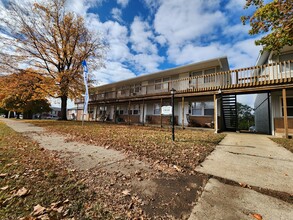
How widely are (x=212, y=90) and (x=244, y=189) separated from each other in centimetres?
960

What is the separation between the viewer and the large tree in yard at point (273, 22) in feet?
17.0

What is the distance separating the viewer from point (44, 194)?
2.16m

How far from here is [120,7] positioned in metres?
10.7

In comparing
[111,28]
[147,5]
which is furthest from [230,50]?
[111,28]

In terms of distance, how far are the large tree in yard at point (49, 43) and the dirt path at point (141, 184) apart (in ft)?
47.2

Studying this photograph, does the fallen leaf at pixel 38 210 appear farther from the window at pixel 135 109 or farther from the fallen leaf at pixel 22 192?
the window at pixel 135 109

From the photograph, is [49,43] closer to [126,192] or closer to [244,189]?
[126,192]

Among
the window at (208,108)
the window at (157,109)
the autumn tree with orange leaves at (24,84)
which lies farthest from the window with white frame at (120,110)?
the window at (208,108)

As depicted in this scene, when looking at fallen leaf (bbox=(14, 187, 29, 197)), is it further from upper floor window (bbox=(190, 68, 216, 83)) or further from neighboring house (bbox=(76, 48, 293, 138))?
upper floor window (bbox=(190, 68, 216, 83))

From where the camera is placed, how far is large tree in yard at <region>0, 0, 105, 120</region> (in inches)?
559

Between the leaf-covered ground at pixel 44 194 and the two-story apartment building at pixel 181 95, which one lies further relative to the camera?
the two-story apartment building at pixel 181 95

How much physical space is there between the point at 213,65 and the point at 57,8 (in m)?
17.9

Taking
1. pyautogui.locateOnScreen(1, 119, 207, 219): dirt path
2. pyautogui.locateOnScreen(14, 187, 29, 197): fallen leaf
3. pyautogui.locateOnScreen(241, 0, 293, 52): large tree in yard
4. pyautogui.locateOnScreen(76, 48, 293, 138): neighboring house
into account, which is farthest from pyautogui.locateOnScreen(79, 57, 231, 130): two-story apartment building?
pyautogui.locateOnScreen(14, 187, 29, 197): fallen leaf

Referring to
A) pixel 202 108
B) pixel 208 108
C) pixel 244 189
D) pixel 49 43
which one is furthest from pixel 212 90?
pixel 49 43
